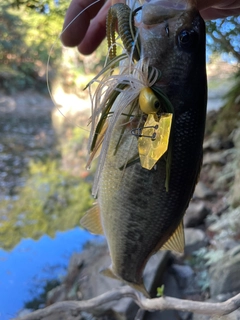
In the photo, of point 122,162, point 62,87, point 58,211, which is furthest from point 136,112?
point 62,87

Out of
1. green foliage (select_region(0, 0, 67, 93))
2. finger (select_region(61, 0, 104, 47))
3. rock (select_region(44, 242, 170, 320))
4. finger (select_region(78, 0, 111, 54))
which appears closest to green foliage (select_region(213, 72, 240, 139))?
rock (select_region(44, 242, 170, 320))

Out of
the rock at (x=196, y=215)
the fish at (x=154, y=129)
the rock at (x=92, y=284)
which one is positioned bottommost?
the rock at (x=92, y=284)

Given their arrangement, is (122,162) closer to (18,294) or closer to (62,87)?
(18,294)

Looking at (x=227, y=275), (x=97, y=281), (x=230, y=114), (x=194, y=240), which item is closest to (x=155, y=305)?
(x=227, y=275)

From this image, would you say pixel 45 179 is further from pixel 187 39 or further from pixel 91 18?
pixel 187 39

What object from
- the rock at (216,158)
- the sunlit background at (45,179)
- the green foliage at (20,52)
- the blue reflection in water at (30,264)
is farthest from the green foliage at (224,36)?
the green foliage at (20,52)

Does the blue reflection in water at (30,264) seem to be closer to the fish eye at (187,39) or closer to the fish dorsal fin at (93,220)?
the fish dorsal fin at (93,220)

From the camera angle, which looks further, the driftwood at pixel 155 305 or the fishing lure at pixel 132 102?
the driftwood at pixel 155 305
